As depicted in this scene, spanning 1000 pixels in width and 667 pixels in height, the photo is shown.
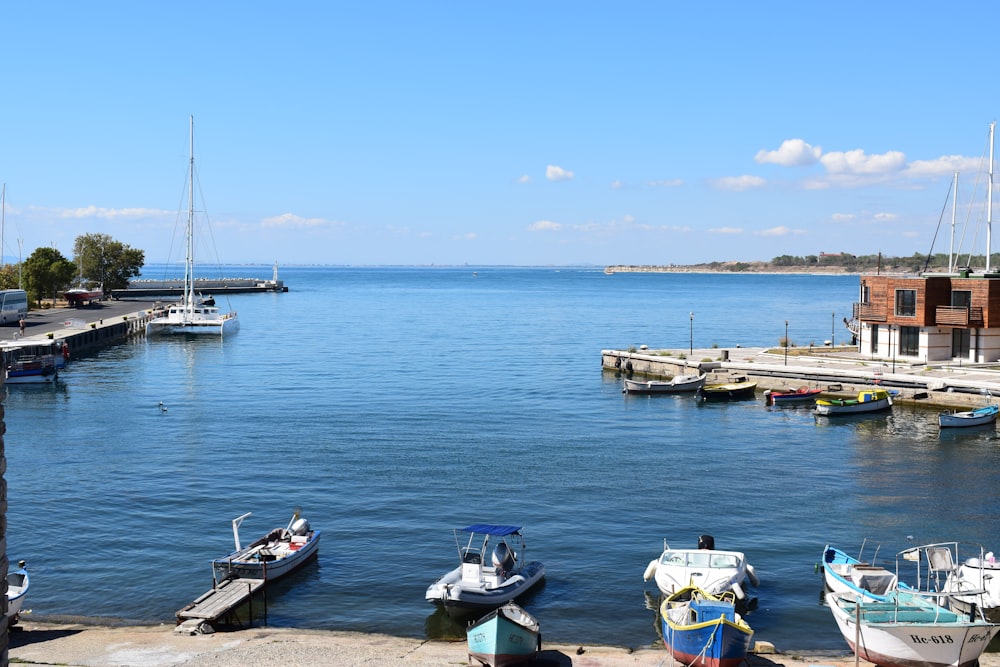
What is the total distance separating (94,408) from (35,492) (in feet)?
93.8

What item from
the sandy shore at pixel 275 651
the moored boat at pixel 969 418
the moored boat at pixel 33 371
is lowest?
the sandy shore at pixel 275 651

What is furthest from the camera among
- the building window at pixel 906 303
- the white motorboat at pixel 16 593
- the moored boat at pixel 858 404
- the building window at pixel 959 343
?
the building window at pixel 959 343

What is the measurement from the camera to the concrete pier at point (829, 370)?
2908 inches

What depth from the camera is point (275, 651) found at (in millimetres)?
28484

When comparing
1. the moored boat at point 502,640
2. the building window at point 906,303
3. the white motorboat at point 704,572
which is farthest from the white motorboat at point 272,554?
the building window at point 906,303

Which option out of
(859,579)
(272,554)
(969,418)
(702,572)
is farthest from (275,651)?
(969,418)

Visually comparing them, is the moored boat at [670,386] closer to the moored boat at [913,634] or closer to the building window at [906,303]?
the building window at [906,303]

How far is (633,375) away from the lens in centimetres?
9662

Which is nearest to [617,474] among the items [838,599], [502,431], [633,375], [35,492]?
[502,431]

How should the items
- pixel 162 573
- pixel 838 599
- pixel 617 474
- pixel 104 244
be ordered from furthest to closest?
pixel 104 244 → pixel 617 474 → pixel 162 573 → pixel 838 599

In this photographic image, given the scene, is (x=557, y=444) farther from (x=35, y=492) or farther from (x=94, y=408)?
(x=94, y=408)

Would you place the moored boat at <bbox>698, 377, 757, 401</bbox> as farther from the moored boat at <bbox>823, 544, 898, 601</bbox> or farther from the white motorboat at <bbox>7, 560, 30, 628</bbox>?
the white motorboat at <bbox>7, 560, 30, 628</bbox>

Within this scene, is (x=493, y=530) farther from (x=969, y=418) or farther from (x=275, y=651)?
(x=969, y=418)

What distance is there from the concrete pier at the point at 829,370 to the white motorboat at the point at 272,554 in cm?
5205
